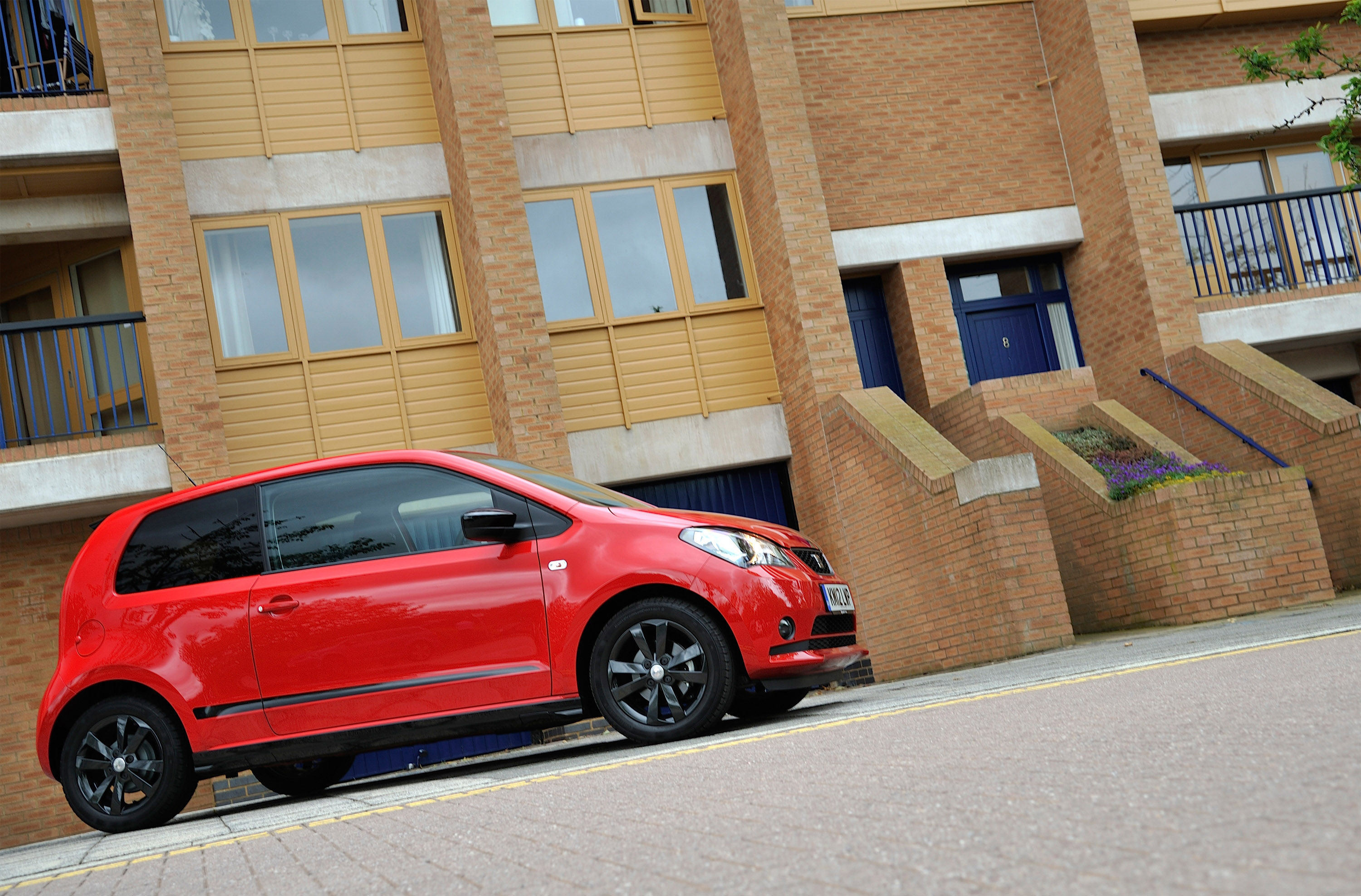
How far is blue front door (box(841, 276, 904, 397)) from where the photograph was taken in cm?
1636

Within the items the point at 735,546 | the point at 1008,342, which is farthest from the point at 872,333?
the point at 735,546

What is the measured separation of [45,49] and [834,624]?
12327 mm

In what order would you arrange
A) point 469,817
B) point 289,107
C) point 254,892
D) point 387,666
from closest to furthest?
point 254,892 < point 469,817 < point 387,666 < point 289,107

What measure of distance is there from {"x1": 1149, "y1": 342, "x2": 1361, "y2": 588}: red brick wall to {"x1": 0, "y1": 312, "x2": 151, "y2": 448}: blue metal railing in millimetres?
12215

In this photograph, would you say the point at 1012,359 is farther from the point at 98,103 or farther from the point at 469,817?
the point at 469,817

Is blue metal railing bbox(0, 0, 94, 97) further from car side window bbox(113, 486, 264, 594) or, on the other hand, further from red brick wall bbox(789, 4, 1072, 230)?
red brick wall bbox(789, 4, 1072, 230)

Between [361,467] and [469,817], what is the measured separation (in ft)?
10.0

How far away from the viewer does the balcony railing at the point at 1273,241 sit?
17.4m

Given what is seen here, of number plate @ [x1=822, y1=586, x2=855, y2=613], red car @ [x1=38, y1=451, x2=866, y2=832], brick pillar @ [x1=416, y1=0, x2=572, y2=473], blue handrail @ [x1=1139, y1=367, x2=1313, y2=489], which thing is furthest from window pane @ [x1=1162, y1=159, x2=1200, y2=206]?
red car @ [x1=38, y1=451, x2=866, y2=832]

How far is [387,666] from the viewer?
21.7 feet

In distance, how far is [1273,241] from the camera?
1786 cm

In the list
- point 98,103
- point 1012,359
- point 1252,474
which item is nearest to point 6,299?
point 98,103

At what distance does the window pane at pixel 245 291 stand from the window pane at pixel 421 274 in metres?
1.36

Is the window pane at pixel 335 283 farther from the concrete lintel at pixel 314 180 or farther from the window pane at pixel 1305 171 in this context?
the window pane at pixel 1305 171
